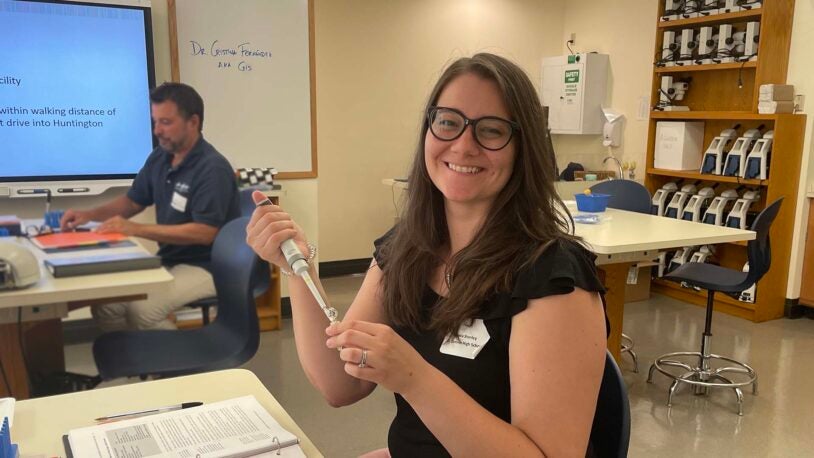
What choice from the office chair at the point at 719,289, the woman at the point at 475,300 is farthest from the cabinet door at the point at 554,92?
the woman at the point at 475,300

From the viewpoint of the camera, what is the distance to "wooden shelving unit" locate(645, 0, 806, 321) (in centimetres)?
391

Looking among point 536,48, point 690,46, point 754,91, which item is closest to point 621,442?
point 754,91

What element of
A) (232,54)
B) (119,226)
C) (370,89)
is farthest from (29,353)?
(370,89)

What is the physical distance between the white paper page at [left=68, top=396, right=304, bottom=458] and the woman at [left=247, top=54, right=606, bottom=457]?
0.18 metres

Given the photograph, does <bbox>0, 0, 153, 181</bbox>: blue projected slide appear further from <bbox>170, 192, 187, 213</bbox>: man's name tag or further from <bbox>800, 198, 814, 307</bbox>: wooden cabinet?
→ <bbox>800, 198, 814, 307</bbox>: wooden cabinet

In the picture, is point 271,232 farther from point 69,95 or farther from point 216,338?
point 69,95

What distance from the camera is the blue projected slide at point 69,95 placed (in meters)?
2.03

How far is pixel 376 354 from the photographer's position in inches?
34.4

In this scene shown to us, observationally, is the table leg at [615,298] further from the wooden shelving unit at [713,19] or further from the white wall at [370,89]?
the white wall at [370,89]

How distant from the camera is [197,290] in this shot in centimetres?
224

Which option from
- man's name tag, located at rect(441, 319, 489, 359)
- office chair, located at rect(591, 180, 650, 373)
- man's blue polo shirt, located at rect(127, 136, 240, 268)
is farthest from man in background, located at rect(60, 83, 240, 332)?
office chair, located at rect(591, 180, 650, 373)

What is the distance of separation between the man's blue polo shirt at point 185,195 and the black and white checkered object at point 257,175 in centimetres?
75

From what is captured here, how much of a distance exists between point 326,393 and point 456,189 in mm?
503

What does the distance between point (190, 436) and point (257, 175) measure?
→ 7.85ft
